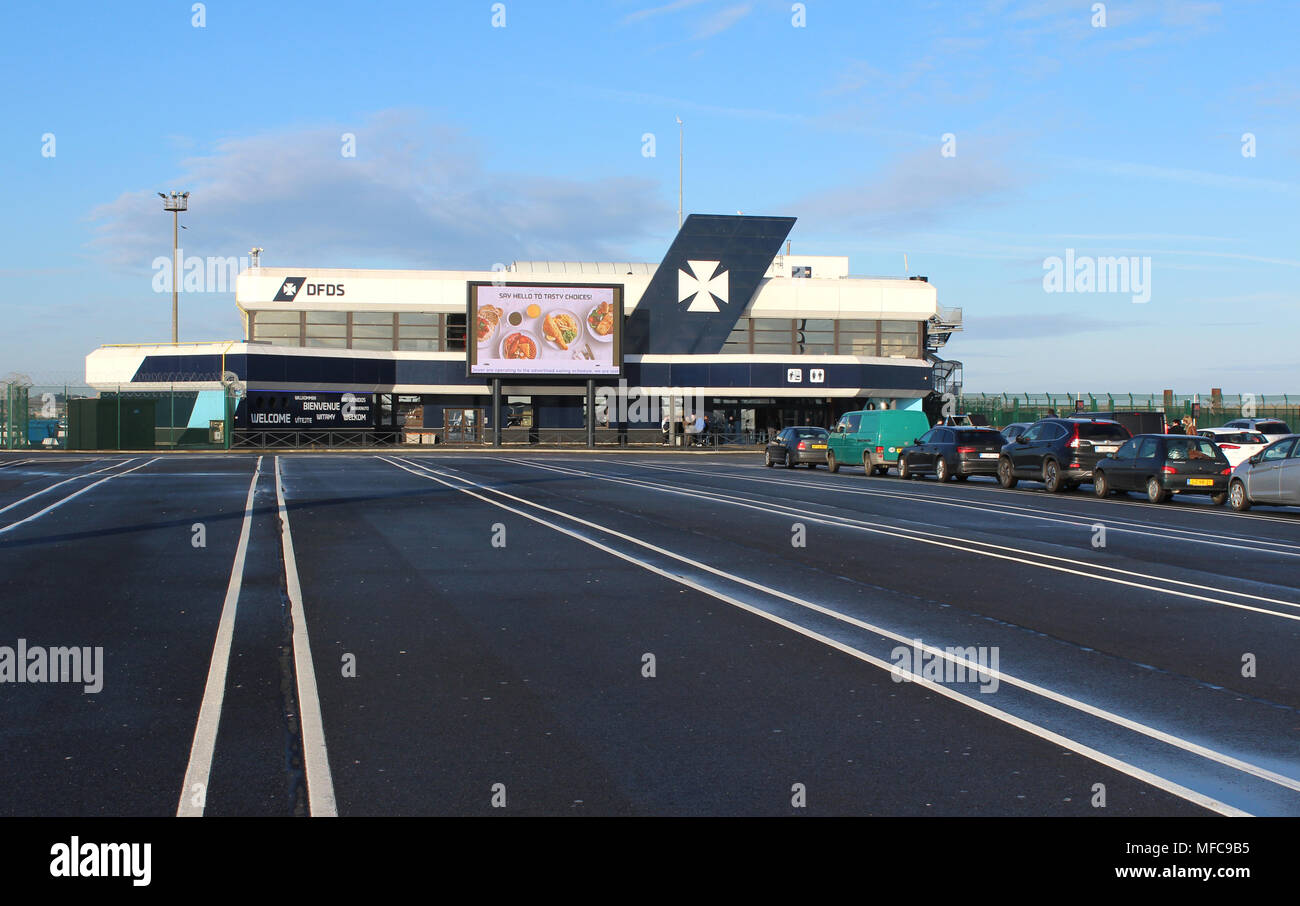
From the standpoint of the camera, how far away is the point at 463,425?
64750 millimetres

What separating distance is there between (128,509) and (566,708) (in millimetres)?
16391

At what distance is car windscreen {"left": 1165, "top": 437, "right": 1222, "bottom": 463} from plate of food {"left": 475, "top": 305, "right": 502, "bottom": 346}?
40420 mm

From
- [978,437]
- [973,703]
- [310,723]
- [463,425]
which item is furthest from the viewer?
[463,425]

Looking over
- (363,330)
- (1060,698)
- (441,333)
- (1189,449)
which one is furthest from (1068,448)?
(363,330)

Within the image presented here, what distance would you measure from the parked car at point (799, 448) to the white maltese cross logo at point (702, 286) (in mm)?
25144

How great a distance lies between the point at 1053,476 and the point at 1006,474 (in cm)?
196

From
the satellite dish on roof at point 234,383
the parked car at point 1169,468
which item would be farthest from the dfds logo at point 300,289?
the parked car at point 1169,468

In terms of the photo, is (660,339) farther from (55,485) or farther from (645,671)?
(645,671)

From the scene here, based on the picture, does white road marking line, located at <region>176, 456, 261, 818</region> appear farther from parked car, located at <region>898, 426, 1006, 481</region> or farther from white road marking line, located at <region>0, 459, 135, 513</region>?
parked car, located at <region>898, 426, 1006, 481</region>

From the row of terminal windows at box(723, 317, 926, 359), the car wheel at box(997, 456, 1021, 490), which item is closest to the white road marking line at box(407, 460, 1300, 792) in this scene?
the car wheel at box(997, 456, 1021, 490)
